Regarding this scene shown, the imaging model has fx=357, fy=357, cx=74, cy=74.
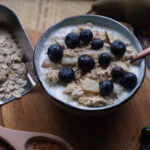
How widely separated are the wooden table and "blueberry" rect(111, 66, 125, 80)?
14 centimetres

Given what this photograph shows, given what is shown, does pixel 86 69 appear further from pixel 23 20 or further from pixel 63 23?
pixel 23 20

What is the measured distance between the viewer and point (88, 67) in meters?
0.94

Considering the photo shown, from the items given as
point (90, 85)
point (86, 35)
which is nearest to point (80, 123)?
point (90, 85)

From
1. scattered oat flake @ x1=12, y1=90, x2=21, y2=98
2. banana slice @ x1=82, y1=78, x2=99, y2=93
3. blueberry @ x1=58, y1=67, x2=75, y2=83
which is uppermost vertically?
blueberry @ x1=58, y1=67, x2=75, y2=83

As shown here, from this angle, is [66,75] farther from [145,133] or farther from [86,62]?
[145,133]

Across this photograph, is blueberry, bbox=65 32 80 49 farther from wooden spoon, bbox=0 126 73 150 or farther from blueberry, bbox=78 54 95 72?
wooden spoon, bbox=0 126 73 150

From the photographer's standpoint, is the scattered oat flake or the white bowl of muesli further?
the scattered oat flake

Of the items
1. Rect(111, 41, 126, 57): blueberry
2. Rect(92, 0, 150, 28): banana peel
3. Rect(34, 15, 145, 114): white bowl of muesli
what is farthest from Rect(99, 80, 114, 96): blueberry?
Rect(92, 0, 150, 28): banana peel

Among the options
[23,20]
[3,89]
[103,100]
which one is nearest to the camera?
[103,100]

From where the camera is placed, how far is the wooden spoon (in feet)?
3.05

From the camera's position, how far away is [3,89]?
3.39 feet

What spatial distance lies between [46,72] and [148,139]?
1.09ft

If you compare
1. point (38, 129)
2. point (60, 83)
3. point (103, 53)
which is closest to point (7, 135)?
point (38, 129)

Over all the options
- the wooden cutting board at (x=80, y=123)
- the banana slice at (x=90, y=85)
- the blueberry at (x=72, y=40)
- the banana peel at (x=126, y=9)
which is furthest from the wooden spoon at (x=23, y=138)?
the banana peel at (x=126, y=9)
